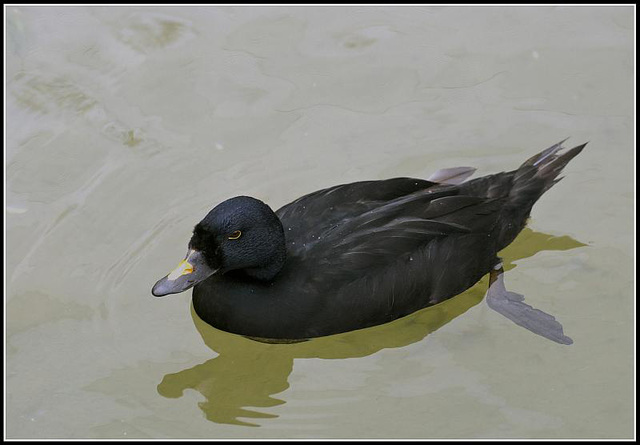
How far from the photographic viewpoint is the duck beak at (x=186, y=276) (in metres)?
A: 6.16

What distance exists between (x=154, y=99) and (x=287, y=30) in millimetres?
1349

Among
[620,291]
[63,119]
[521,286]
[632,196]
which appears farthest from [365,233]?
[63,119]

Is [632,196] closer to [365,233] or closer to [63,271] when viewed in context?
[365,233]

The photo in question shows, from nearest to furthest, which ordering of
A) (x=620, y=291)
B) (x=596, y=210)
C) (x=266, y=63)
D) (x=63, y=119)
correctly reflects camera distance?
(x=620, y=291) < (x=596, y=210) < (x=63, y=119) < (x=266, y=63)

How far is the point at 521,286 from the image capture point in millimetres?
6980

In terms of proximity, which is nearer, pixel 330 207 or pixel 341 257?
pixel 341 257

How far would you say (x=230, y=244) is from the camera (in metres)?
6.24

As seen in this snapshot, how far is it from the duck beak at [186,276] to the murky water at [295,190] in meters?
0.56

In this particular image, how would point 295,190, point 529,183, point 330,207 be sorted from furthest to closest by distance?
point 295,190 → point 529,183 → point 330,207

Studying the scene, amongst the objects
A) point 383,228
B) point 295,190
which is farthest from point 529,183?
point 295,190

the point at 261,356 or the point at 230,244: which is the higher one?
the point at 230,244

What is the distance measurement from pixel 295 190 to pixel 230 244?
1396 mm

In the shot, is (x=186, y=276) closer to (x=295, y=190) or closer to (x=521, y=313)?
(x=295, y=190)

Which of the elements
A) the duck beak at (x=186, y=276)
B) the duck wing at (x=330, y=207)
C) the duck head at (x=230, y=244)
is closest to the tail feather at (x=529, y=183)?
the duck wing at (x=330, y=207)
